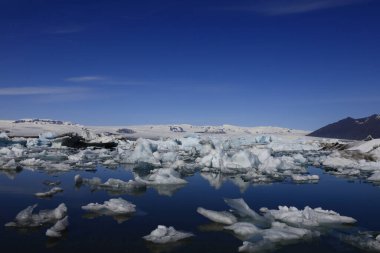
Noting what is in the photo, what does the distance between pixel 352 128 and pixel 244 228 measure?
168635 mm

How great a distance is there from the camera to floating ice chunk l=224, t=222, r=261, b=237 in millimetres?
5699

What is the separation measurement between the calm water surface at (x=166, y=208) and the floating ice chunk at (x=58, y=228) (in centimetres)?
8

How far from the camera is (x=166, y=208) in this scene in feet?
24.8

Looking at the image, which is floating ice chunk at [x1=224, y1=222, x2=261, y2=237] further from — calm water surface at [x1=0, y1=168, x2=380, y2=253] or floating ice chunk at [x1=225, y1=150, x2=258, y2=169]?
floating ice chunk at [x1=225, y1=150, x2=258, y2=169]

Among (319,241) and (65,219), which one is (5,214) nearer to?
(65,219)

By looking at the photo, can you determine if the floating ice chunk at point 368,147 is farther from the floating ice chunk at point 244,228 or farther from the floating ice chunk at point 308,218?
the floating ice chunk at point 244,228

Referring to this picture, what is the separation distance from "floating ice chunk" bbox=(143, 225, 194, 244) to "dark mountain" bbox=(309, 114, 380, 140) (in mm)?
153259

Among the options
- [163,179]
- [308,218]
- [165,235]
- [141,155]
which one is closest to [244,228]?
[165,235]

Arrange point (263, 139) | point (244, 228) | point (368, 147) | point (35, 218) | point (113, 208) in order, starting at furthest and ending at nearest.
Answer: point (263, 139)
point (368, 147)
point (113, 208)
point (35, 218)
point (244, 228)

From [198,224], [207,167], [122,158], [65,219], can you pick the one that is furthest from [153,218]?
[122,158]

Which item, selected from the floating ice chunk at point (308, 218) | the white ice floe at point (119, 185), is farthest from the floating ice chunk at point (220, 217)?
the white ice floe at point (119, 185)

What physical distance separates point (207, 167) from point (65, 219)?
988cm

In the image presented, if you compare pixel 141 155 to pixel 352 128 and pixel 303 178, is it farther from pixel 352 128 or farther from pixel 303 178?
pixel 352 128

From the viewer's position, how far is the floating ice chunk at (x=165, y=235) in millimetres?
5268
